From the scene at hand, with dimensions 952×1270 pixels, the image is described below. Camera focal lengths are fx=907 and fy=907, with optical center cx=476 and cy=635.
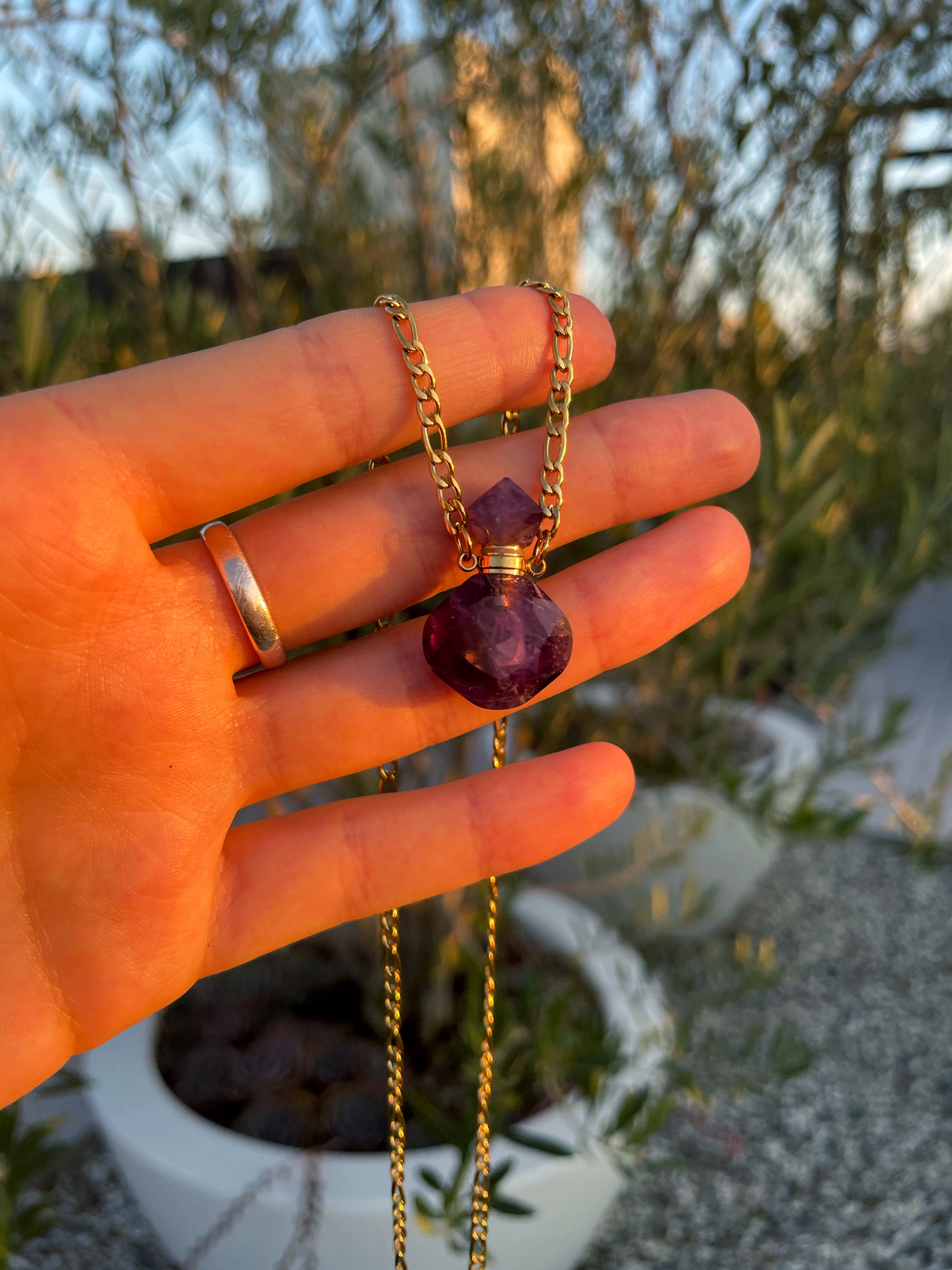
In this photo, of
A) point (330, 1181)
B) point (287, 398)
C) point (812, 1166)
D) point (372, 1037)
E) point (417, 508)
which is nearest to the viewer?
point (287, 398)

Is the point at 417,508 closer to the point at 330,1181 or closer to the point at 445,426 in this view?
the point at 445,426

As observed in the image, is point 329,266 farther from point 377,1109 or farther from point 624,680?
point 377,1109

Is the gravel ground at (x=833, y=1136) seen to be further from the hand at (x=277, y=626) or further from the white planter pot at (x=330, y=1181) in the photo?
the hand at (x=277, y=626)

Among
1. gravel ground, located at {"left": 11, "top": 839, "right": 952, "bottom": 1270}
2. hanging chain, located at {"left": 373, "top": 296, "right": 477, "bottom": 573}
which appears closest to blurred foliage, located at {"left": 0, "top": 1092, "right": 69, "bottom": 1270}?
gravel ground, located at {"left": 11, "top": 839, "right": 952, "bottom": 1270}

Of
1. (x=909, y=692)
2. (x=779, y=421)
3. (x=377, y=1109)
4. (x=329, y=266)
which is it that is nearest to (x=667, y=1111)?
(x=377, y=1109)

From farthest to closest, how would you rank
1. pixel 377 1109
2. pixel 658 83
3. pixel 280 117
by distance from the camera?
pixel 280 117 → pixel 377 1109 → pixel 658 83

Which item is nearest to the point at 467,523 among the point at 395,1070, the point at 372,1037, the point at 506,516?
the point at 506,516

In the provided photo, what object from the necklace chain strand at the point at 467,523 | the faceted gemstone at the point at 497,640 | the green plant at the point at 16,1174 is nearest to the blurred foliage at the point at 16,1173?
the green plant at the point at 16,1174
